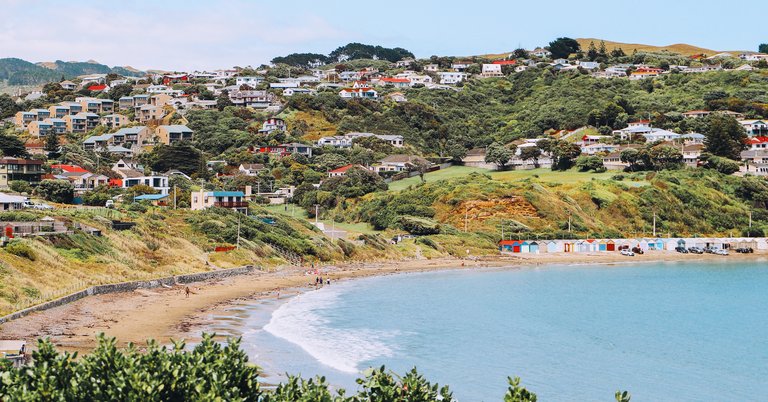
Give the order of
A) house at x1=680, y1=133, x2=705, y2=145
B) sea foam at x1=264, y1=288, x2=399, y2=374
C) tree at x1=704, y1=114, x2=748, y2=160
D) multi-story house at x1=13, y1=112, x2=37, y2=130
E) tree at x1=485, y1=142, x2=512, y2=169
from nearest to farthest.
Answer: sea foam at x1=264, y1=288, x2=399, y2=374
tree at x1=704, y1=114, x2=748, y2=160
tree at x1=485, y1=142, x2=512, y2=169
house at x1=680, y1=133, x2=705, y2=145
multi-story house at x1=13, y1=112, x2=37, y2=130

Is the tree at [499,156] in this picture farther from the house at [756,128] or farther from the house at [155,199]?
the house at [155,199]

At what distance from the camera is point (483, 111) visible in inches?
6919

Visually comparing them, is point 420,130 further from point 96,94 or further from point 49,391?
point 49,391

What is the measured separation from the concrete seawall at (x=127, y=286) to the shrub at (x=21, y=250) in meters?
4.08

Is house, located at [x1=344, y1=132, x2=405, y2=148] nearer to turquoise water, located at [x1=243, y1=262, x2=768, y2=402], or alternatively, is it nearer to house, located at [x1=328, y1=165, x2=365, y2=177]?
house, located at [x1=328, y1=165, x2=365, y2=177]

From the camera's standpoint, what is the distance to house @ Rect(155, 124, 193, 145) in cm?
13988

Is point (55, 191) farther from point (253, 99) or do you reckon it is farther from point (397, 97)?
point (397, 97)

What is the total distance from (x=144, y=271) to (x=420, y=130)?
102 m

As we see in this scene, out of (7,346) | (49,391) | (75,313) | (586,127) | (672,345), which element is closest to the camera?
(49,391)

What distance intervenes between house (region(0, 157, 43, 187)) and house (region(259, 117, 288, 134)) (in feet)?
185

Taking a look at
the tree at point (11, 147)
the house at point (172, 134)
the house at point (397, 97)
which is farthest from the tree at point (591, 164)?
Answer: the tree at point (11, 147)

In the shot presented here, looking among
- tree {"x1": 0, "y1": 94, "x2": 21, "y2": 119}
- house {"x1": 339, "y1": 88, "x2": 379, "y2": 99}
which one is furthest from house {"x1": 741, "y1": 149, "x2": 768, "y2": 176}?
tree {"x1": 0, "y1": 94, "x2": 21, "y2": 119}

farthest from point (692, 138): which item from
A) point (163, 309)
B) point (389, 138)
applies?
point (163, 309)

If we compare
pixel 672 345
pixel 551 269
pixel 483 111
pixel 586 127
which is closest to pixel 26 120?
pixel 483 111
